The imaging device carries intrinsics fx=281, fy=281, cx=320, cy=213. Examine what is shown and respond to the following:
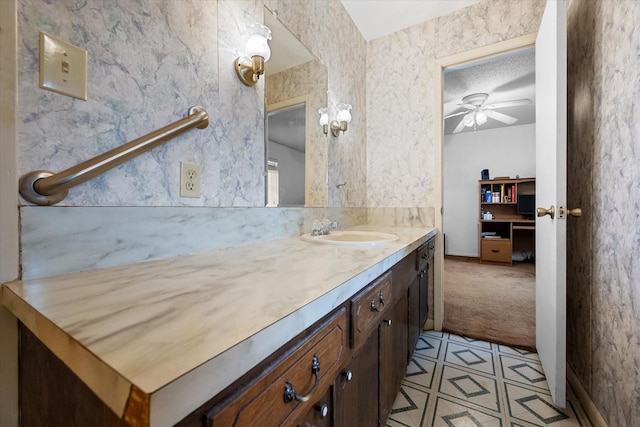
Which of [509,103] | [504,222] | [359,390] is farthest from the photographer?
[504,222]

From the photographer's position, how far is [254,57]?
110cm

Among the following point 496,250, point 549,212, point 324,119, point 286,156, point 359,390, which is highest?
point 324,119

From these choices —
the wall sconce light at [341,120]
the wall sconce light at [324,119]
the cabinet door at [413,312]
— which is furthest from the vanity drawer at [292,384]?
the wall sconce light at [341,120]

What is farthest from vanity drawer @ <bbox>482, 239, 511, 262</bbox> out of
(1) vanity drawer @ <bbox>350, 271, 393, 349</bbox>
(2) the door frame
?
(1) vanity drawer @ <bbox>350, 271, 393, 349</bbox>

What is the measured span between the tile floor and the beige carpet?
0.71 ft

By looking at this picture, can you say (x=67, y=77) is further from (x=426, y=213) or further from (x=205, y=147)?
(x=426, y=213)

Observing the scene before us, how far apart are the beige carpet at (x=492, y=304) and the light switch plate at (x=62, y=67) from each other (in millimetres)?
2494

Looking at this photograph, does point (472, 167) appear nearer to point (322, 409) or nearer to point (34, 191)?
point (322, 409)

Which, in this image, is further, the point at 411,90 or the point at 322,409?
the point at 411,90

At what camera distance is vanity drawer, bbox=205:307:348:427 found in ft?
1.20

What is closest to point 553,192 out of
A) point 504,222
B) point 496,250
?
point 496,250

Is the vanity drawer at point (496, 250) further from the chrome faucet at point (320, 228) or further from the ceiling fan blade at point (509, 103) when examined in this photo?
the chrome faucet at point (320, 228)

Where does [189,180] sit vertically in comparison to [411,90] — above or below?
below

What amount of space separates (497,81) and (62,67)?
3.83m
